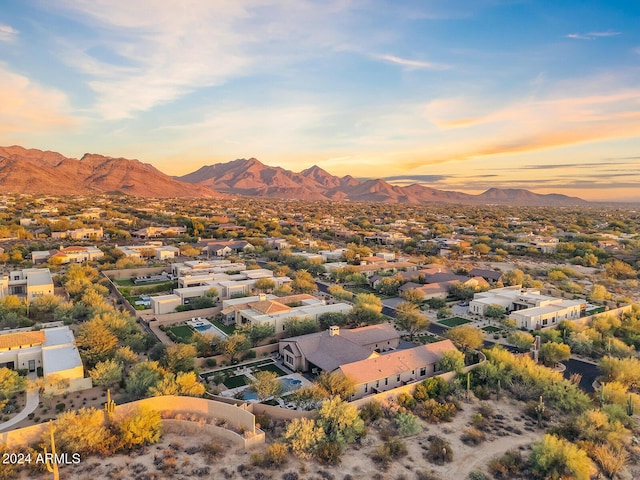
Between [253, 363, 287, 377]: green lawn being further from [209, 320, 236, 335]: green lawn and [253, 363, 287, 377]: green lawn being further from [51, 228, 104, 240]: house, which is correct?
[51, 228, 104, 240]: house

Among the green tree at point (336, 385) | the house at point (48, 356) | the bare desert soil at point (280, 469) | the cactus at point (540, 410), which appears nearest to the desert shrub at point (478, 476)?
the bare desert soil at point (280, 469)

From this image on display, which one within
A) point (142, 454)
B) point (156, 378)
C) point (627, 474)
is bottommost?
point (627, 474)

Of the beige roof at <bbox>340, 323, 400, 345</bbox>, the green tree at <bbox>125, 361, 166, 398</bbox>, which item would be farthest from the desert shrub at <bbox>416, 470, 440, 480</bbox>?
the green tree at <bbox>125, 361, 166, 398</bbox>

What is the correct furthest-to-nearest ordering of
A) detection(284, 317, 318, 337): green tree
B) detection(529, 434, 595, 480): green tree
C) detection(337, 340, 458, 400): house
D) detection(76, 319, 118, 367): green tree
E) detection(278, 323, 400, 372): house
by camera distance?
detection(284, 317, 318, 337): green tree < detection(278, 323, 400, 372): house < detection(76, 319, 118, 367): green tree < detection(337, 340, 458, 400): house < detection(529, 434, 595, 480): green tree

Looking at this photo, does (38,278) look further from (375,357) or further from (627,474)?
(627,474)

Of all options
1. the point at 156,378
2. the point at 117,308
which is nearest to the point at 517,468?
the point at 156,378

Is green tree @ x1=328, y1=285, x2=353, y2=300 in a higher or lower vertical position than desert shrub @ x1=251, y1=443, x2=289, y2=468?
higher
